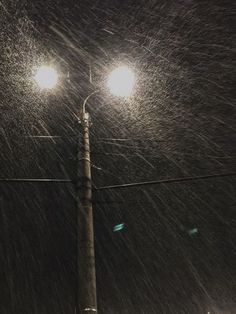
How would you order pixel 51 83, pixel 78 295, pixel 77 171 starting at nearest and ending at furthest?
pixel 78 295
pixel 77 171
pixel 51 83

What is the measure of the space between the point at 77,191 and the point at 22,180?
106 centimetres

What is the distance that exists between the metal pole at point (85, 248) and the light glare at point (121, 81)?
8.80 ft

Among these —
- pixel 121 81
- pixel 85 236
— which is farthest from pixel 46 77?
pixel 85 236

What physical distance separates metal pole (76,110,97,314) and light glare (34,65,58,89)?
2596 millimetres

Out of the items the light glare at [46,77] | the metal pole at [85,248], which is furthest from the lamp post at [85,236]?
the light glare at [46,77]

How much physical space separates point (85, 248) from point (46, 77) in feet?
13.9

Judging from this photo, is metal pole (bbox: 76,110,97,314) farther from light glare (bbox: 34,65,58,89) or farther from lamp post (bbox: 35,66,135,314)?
light glare (bbox: 34,65,58,89)

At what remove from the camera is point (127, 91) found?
25.4 feet

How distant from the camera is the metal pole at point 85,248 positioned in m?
4.12

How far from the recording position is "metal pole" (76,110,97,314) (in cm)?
412

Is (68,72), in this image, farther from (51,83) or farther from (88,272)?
(88,272)

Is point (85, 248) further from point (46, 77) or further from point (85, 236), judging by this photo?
point (46, 77)

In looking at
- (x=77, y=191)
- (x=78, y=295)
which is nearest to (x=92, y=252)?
(x=78, y=295)

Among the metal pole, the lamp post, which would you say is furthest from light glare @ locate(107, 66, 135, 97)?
the metal pole
